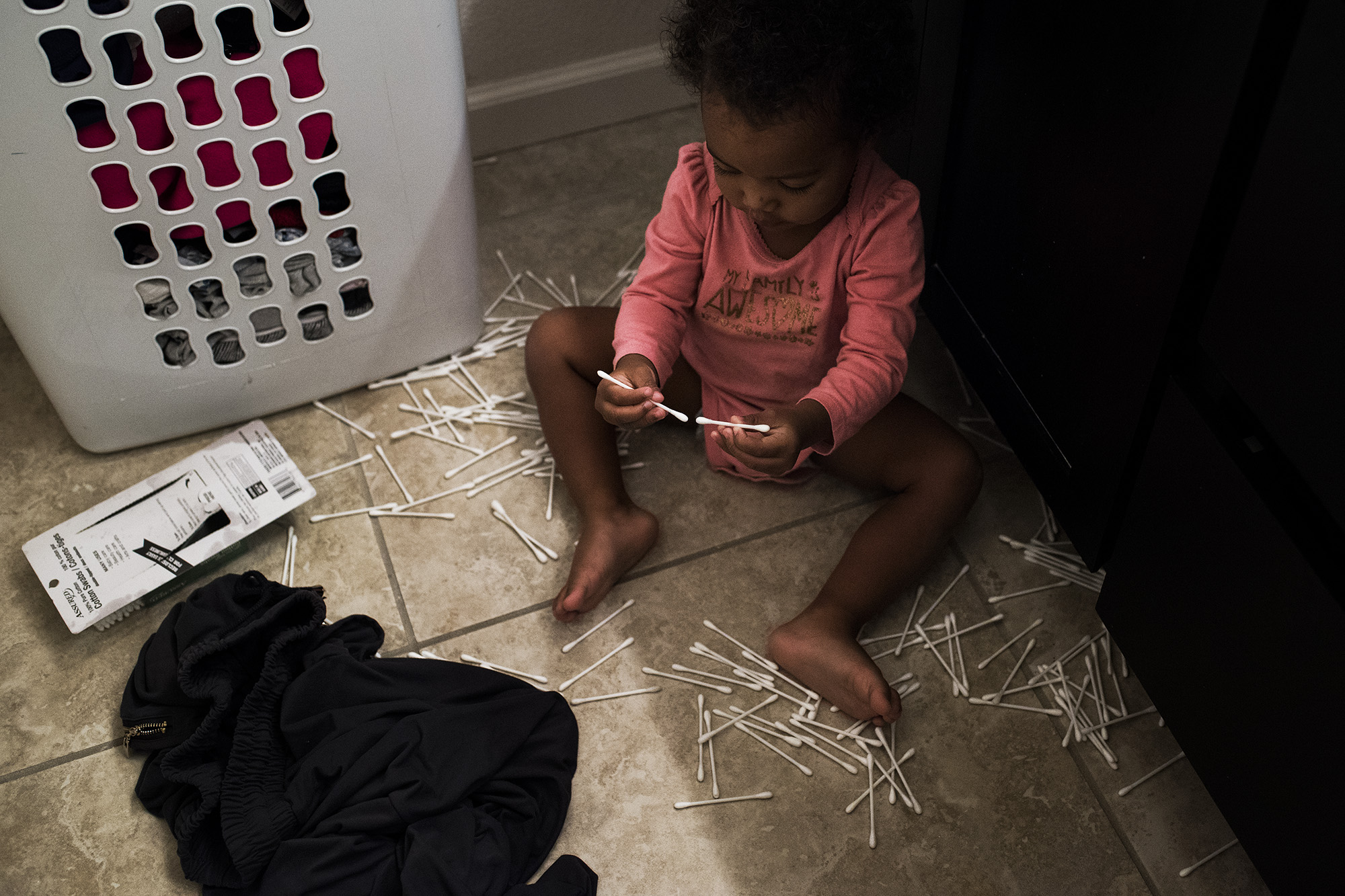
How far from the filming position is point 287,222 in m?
1.33

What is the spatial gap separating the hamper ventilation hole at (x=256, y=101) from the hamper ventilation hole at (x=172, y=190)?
10 cm

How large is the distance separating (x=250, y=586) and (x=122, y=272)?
36cm

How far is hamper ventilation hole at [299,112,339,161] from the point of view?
4.10 feet

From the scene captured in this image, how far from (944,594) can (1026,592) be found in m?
0.09

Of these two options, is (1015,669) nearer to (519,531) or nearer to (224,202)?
(519,531)

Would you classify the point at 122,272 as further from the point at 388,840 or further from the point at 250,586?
the point at 388,840

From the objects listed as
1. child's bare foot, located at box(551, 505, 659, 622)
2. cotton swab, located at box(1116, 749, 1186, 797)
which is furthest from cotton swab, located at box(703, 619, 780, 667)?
cotton swab, located at box(1116, 749, 1186, 797)

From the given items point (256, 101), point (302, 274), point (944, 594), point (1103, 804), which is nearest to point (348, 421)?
point (302, 274)

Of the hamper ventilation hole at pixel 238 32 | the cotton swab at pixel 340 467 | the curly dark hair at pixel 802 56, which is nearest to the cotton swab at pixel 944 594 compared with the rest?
the curly dark hair at pixel 802 56

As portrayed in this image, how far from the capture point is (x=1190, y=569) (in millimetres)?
968

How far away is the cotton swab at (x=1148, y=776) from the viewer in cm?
115

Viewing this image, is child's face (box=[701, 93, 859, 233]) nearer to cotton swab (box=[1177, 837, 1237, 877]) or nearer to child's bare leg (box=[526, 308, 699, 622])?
child's bare leg (box=[526, 308, 699, 622])

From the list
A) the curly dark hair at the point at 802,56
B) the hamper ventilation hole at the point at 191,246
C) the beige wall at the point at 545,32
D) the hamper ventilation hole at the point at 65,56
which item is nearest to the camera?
the curly dark hair at the point at 802,56

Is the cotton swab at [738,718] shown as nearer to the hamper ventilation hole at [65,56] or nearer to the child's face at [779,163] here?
the child's face at [779,163]
